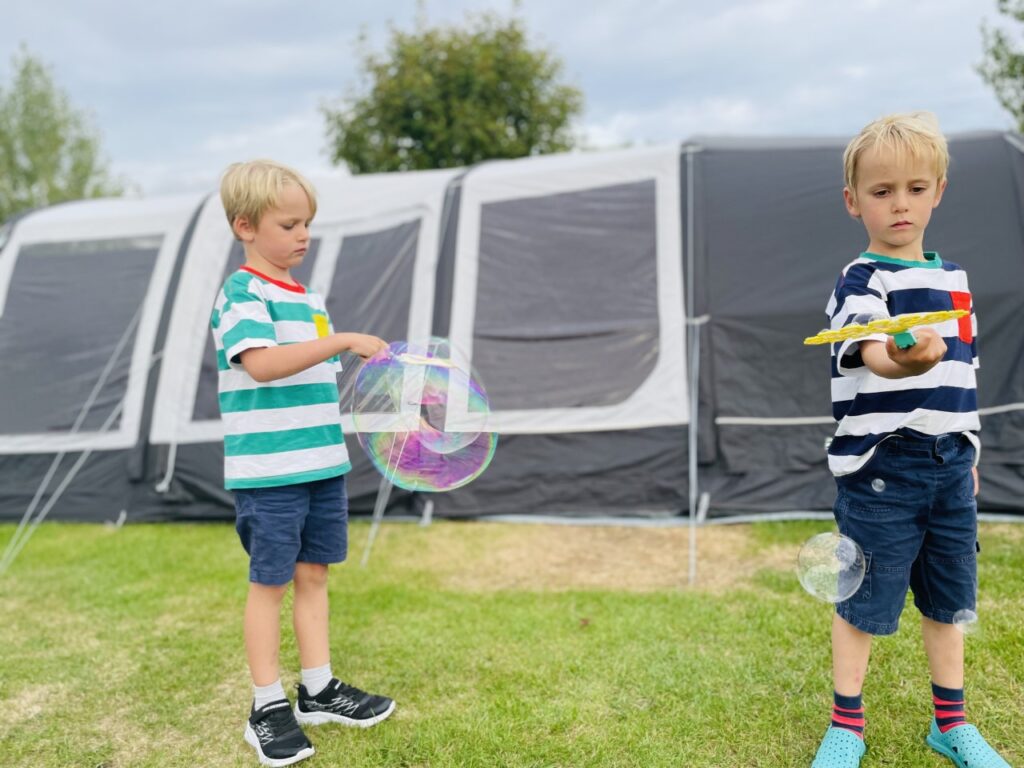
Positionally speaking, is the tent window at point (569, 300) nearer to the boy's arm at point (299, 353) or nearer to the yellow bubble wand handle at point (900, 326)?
the boy's arm at point (299, 353)

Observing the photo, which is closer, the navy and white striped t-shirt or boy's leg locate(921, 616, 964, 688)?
the navy and white striped t-shirt

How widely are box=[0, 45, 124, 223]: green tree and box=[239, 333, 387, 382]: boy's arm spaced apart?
906 inches

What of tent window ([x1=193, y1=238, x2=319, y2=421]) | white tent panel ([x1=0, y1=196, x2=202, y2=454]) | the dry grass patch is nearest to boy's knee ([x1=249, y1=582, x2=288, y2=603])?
A: the dry grass patch

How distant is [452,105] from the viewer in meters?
14.1

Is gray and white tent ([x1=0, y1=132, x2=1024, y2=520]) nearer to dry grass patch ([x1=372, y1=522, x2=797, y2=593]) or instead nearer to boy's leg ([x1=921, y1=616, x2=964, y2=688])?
dry grass patch ([x1=372, y1=522, x2=797, y2=593])

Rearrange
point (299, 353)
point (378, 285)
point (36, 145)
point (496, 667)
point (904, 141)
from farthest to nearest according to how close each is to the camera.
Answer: point (36, 145), point (378, 285), point (496, 667), point (299, 353), point (904, 141)

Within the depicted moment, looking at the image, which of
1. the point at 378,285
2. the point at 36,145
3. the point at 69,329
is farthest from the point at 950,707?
the point at 36,145

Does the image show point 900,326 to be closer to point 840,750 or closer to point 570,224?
point 840,750

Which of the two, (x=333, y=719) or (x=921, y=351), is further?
(x=333, y=719)

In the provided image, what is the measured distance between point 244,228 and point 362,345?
458mm

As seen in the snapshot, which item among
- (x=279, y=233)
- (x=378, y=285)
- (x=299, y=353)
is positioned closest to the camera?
(x=299, y=353)

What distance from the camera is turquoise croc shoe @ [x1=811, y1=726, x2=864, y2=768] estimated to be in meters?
1.80

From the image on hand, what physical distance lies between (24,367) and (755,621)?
168 inches

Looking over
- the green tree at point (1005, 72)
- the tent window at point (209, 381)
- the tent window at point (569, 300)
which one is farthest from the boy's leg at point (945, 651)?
the green tree at point (1005, 72)
